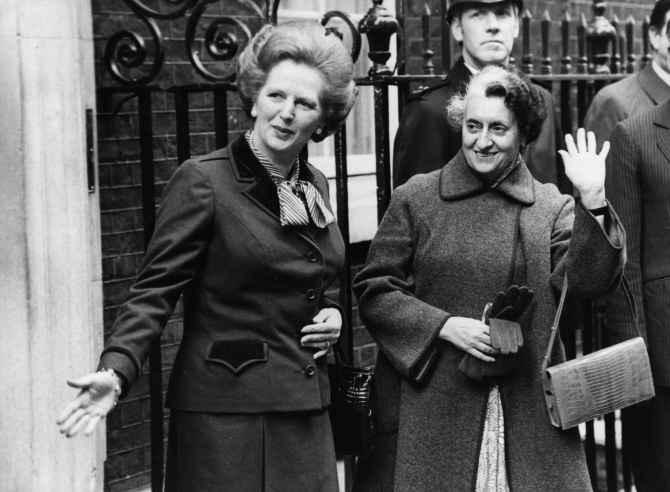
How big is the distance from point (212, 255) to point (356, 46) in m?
1.26

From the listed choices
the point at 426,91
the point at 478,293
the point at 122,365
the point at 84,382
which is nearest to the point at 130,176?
the point at 426,91

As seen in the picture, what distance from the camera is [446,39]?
558 centimetres

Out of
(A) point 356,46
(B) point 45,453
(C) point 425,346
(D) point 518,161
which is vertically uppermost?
(A) point 356,46

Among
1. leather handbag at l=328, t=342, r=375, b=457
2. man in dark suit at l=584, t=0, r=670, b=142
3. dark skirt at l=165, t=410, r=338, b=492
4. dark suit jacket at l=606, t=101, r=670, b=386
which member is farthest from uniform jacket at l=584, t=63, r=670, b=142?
dark skirt at l=165, t=410, r=338, b=492

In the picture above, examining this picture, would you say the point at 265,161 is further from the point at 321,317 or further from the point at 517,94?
the point at 517,94

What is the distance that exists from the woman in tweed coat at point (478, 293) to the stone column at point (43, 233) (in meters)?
0.94

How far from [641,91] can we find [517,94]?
72.2 inches

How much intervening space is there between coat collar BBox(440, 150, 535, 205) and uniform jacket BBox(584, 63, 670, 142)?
5.30 feet

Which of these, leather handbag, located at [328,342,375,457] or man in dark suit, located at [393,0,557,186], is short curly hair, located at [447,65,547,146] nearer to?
man in dark suit, located at [393,0,557,186]

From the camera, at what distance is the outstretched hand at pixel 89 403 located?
338 centimetres

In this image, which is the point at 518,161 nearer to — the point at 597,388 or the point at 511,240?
the point at 511,240

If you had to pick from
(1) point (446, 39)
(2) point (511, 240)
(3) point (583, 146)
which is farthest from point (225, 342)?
(1) point (446, 39)

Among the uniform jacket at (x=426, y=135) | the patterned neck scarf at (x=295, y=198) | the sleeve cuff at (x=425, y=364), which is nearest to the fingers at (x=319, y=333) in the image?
the patterned neck scarf at (x=295, y=198)

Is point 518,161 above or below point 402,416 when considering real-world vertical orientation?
above
